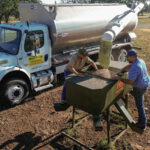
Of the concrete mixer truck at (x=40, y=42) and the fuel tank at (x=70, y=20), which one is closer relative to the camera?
the concrete mixer truck at (x=40, y=42)

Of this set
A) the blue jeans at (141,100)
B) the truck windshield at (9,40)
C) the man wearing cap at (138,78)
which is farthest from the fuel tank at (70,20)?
the blue jeans at (141,100)

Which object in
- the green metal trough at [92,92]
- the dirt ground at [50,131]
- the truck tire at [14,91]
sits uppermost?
the green metal trough at [92,92]

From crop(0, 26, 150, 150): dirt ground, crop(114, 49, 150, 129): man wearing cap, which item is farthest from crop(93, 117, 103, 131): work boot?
crop(114, 49, 150, 129): man wearing cap

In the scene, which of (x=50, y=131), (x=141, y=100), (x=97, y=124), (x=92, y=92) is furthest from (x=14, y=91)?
(x=141, y=100)

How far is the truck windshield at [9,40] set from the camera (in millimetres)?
5699

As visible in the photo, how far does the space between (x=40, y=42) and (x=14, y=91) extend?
5.80 ft

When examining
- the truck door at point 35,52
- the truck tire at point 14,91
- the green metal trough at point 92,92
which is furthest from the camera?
the truck door at point 35,52

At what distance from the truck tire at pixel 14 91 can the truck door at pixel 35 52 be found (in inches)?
20.4

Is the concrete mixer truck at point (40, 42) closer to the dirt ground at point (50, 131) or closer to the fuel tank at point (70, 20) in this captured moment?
the fuel tank at point (70, 20)

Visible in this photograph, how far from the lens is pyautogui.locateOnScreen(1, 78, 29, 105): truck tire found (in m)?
5.51

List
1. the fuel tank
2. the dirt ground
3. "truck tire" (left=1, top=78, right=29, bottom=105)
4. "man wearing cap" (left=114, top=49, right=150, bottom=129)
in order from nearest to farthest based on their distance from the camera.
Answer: "man wearing cap" (left=114, top=49, right=150, bottom=129) < the dirt ground < "truck tire" (left=1, top=78, right=29, bottom=105) < the fuel tank

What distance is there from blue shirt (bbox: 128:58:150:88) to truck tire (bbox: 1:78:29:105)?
11.4 feet

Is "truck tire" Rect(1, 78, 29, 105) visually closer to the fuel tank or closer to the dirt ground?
the dirt ground

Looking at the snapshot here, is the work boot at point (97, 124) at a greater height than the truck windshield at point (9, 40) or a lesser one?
lesser
